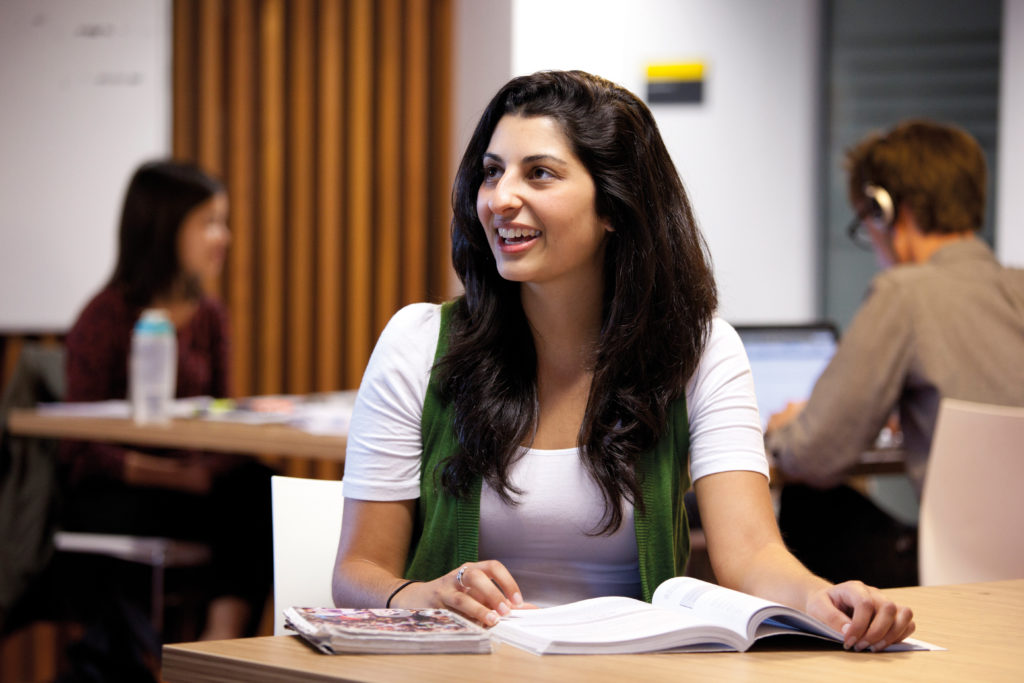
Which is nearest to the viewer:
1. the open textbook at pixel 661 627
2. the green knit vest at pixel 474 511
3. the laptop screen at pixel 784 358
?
the open textbook at pixel 661 627

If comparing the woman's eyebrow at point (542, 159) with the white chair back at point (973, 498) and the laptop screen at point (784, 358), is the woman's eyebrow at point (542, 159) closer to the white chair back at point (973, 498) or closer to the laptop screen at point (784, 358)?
the white chair back at point (973, 498)

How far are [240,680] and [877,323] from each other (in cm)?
200

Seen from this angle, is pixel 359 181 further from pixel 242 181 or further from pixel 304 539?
pixel 304 539

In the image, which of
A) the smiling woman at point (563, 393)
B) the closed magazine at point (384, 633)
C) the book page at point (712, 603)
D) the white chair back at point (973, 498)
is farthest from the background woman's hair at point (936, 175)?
the closed magazine at point (384, 633)

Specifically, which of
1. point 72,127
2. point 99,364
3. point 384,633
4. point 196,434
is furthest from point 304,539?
point 72,127

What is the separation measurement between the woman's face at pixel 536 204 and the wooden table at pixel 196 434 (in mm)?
1149

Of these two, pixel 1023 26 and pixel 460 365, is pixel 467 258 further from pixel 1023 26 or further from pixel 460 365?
pixel 1023 26

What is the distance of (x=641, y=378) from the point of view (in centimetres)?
182

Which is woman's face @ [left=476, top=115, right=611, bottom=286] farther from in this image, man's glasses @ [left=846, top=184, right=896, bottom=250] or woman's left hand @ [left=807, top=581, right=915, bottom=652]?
man's glasses @ [left=846, top=184, right=896, bottom=250]

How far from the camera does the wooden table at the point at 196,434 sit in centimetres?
286

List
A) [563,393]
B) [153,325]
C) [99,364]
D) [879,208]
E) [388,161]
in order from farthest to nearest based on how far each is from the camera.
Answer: [388,161], [99,364], [153,325], [879,208], [563,393]

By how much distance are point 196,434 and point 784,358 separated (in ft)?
5.46

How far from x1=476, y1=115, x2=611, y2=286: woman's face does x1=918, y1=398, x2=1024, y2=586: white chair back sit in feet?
3.25

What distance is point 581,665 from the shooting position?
1.16 meters
